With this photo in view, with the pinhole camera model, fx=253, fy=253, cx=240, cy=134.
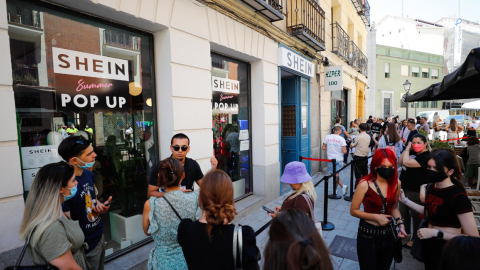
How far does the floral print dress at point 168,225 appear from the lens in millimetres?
1949

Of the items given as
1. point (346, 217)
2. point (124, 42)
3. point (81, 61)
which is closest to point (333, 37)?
point (346, 217)

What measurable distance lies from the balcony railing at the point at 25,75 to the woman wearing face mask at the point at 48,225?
1.49m

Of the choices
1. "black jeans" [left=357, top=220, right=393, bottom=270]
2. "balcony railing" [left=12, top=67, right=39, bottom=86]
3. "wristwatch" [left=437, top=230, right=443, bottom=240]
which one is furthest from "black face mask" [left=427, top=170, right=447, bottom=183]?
"balcony railing" [left=12, top=67, right=39, bottom=86]

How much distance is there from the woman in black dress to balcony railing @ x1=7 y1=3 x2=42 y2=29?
2717 mm

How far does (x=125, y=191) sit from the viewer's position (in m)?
3.63

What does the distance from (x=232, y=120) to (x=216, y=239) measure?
4144mm

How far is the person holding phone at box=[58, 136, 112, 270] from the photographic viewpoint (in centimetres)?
222

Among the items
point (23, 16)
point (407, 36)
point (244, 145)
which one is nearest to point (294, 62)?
point (244, 145)

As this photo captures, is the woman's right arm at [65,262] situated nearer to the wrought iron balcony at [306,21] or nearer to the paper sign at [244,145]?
the paper sign at [244,145]

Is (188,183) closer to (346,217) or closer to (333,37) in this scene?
(346,217)

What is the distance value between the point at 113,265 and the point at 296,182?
8.26ft

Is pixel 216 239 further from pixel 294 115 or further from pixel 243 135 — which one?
pixel 294 115

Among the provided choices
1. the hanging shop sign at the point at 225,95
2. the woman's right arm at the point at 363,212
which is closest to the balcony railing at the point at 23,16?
the hanging shop sign at the point at 225,95

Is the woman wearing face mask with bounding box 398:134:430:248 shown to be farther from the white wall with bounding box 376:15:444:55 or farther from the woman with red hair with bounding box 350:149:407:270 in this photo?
the white wall with bounding box 376:15:444:55
